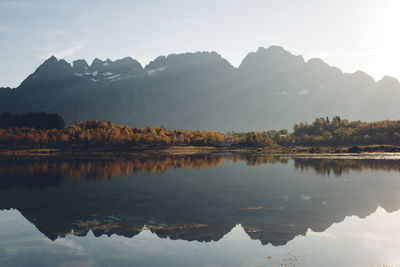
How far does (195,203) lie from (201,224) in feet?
35.4

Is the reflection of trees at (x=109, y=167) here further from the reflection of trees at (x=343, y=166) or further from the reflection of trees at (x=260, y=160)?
the reflection of trees at (x=260, y=160)

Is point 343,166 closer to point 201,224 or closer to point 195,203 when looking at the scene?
point 195,203

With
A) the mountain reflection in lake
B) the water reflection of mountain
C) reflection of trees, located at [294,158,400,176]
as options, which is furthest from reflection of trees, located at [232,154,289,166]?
the mountain reflection in lake

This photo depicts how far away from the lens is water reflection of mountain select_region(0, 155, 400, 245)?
3180 cm

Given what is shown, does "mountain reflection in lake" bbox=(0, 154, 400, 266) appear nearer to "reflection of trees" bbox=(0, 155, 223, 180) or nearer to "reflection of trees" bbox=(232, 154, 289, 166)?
"reflection of trees" bbox=(0, 155, 223, 180)

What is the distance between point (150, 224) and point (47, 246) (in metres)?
9.59

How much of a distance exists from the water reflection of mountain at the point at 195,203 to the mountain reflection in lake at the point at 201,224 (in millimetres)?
121

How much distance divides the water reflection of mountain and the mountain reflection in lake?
0.12m

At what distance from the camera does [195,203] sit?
142ft

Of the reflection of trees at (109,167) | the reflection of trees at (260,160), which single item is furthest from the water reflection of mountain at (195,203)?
the reflection of trees at (260,160)

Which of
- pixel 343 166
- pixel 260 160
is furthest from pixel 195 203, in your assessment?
pixel 260 160

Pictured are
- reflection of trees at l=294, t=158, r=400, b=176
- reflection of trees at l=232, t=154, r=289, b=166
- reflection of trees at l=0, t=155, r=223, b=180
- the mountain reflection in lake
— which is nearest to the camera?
the mountain reflection in lake

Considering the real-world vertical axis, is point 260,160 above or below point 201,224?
above

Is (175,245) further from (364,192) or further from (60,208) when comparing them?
(364,192)
